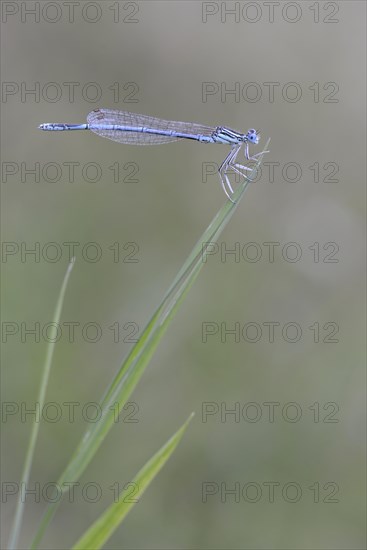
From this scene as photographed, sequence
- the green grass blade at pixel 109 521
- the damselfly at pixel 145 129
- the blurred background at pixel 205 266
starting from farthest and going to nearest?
the damselfly at pixel 145 129, the blurred background at pixel 205 266, the green grass blade at pixel 109 521

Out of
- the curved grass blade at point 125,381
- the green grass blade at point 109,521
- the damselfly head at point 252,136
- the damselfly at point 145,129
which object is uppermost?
the damselfly at point 145,129

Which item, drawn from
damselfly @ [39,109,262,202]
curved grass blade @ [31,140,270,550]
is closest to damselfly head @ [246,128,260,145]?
damselfly @ [39,109,262,202]

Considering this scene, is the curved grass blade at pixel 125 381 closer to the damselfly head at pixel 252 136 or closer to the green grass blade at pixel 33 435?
the green grass blade at pixel 33 435

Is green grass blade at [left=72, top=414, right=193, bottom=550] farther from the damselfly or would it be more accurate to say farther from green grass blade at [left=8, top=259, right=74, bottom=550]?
the damselfly

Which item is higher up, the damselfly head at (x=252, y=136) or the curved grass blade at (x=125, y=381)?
the damselfly head at (x=252, y=136)

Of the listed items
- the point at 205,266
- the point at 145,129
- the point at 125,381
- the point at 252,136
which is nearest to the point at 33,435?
the point at 125,381

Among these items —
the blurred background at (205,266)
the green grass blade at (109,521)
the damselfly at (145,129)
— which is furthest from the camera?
the damselfly at (145,129)

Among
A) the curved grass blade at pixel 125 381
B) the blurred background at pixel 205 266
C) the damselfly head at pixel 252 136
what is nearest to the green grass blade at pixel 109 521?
the curved grass blade at pixel 125 381

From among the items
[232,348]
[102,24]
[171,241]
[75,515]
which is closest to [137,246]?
[171,241]

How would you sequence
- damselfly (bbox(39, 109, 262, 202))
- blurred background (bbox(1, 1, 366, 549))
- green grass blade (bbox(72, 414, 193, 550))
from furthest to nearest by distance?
damselfly (bbox(39, 109, 262, 202)) → blurred background (bbox(1, 1, 366, 549)) → green grass blade (bbox(72, 414, 193, 550))

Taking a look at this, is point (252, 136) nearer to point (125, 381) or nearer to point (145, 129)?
point (145, 129)
